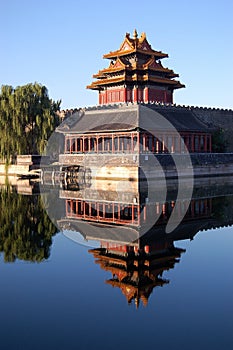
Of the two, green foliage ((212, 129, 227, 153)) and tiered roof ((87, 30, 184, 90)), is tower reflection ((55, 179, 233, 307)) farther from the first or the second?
tiered roof ((87, 30, 184, 90))

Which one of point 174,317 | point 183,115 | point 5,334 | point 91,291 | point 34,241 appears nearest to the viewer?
point 5,334

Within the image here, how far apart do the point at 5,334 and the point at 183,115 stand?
1158 inches

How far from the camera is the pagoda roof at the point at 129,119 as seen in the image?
97.0 ft

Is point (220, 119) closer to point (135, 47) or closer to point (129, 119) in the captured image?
point (135, 47)

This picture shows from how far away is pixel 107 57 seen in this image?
3653 cm

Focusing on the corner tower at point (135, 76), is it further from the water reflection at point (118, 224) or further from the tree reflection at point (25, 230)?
the tree reflection at point (25, 230)

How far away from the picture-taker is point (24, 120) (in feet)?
119

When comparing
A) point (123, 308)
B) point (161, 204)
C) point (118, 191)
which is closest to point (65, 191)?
point (118, 191)

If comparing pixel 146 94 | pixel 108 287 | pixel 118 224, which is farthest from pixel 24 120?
pixel 108 287

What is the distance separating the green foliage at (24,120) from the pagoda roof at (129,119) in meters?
1.62

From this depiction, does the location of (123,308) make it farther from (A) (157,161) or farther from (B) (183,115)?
(B) (183,115)

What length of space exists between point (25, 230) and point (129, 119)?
17.0 m

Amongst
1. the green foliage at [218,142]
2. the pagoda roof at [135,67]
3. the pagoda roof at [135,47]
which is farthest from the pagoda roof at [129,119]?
the pagoda roof at [135,47]

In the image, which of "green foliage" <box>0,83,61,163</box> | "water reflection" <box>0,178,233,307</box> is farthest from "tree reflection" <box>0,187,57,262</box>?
"green foliage" <box>0,83,61,163</box>
